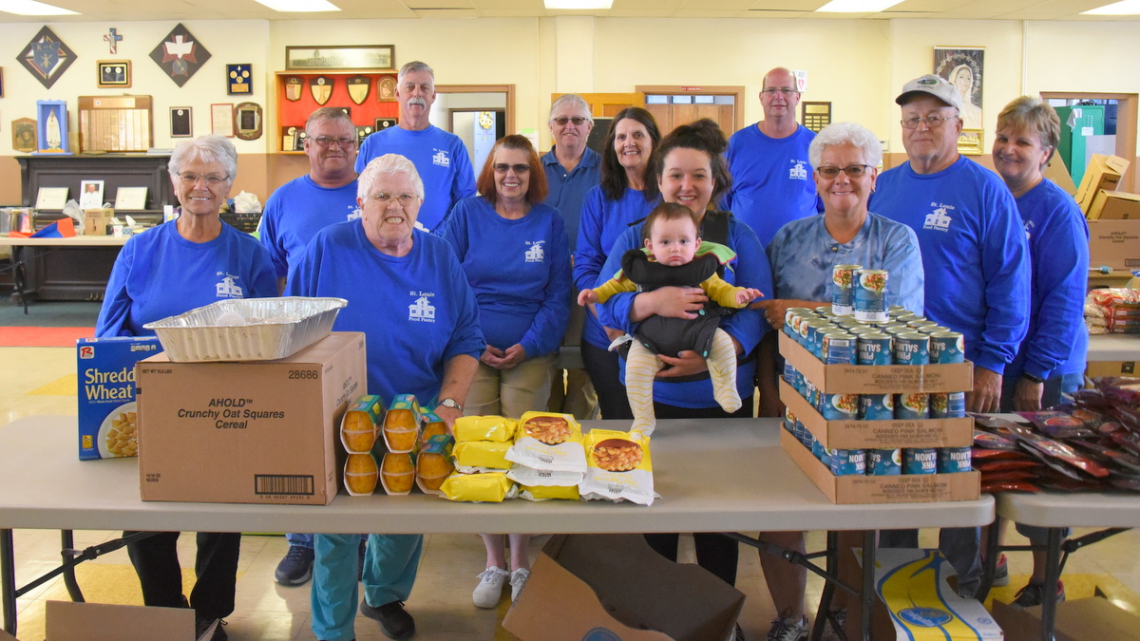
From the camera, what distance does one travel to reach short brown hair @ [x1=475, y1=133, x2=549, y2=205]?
298 cm

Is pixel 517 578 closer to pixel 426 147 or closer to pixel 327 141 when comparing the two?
pixel 327 141

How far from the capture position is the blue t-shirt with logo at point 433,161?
12.4 ft

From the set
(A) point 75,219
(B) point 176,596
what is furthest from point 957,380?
(A) point 75,219

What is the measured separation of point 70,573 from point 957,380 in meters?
2.31

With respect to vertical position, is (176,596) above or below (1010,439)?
below

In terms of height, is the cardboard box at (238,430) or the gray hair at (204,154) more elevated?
the gray hair at (204,154)

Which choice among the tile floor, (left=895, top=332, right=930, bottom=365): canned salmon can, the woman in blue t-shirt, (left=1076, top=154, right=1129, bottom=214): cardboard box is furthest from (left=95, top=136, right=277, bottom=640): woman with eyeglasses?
(left=1076, top=154, right=1129, bottom=214): cardboard box

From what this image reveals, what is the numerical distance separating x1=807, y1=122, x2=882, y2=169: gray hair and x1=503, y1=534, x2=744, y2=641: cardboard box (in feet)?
3.91

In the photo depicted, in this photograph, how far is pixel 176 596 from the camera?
95.0 inches

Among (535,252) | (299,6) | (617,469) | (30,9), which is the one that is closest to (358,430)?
(617,469)

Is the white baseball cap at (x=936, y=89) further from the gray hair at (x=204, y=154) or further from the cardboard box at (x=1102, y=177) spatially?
the cardboard box at (x=1102, y=177)

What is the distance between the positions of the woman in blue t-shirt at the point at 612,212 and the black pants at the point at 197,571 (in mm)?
1326

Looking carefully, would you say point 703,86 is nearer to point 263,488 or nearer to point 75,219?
point 75,219

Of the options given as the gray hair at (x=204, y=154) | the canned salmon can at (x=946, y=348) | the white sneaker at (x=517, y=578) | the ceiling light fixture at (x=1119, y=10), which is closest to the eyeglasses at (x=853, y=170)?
the canned salmon can at (x=946, y=348)
